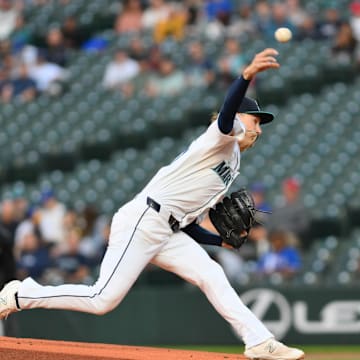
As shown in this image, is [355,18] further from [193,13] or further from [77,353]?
[77,353]

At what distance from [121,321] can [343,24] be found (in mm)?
5538

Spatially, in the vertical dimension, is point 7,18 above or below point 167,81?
above

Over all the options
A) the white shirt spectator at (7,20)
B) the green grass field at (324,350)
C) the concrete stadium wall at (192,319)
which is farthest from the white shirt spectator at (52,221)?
the white shirt spectator at (7,20)

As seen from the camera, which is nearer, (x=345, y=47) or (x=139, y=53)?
(x=345, y=47)

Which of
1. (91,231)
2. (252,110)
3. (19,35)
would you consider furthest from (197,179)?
(19,35)

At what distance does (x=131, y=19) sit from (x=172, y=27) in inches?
41.6

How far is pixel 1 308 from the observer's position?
20.2ft

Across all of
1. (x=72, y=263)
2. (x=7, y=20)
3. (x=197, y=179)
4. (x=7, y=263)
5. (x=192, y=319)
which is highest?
(x=7, y=20)

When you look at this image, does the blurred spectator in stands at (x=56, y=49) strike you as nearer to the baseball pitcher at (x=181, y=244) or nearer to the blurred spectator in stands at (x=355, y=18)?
the blurred spectator in stands at (x=355, y=18)

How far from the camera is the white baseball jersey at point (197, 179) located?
5938mm

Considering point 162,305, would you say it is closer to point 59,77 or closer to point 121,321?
point 121,321

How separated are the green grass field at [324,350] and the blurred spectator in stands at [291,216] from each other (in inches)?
50.1

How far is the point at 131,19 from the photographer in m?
16.5

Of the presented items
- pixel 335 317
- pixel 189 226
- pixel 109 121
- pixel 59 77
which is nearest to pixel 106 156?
pixel 109 121
